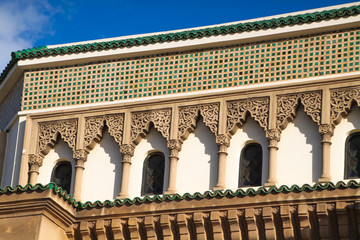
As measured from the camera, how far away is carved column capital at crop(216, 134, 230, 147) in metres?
15.4

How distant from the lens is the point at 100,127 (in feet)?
53.0

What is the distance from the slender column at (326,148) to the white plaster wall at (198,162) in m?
1.55

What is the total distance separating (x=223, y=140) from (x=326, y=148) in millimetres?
1470

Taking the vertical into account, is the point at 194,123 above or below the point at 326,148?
above

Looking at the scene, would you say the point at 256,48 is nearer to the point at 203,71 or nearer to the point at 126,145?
the point at 203,71

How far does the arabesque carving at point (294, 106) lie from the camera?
15086 millimetres

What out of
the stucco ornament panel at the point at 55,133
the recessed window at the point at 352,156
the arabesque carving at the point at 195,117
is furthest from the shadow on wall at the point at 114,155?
the recessed window at the point at 352,156

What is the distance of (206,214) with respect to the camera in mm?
14281

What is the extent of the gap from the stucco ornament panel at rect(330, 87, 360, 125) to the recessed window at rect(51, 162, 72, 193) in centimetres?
399

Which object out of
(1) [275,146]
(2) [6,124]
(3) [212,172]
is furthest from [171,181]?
(2) [6,124]

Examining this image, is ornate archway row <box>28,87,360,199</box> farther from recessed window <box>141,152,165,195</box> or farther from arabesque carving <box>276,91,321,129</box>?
recessed window <box>141,152,165,195</box>

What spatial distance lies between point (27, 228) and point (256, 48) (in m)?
4.20

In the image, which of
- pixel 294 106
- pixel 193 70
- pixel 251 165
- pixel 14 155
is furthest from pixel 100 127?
pixel 294 106

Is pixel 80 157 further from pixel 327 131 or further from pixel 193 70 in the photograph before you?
pixel 327 131
